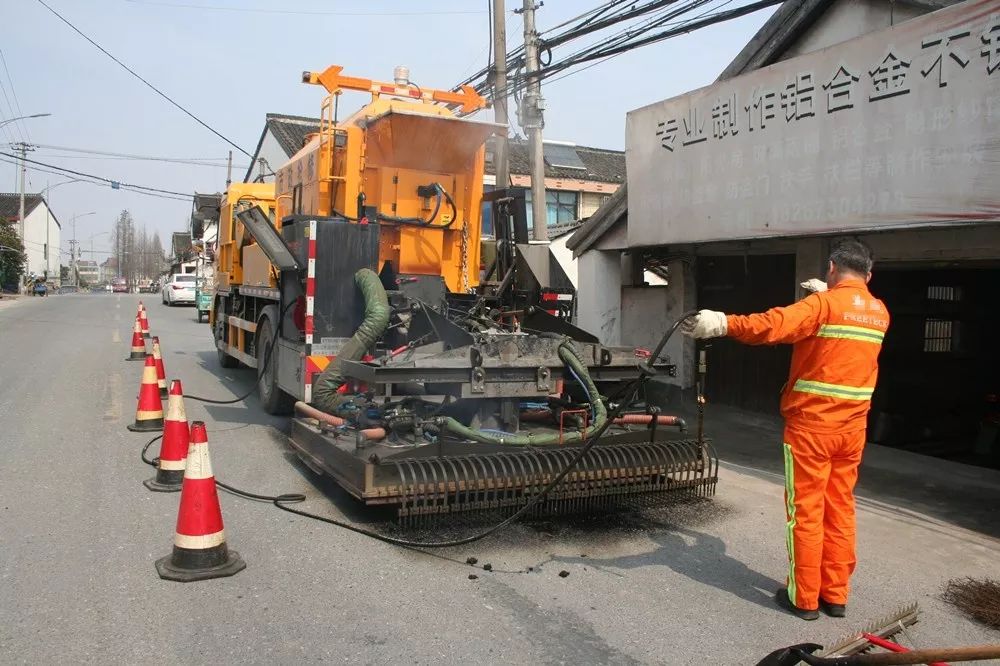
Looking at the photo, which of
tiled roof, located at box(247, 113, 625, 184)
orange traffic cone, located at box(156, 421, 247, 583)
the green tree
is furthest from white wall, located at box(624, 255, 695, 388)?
the green tree

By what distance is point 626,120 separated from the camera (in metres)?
9.05

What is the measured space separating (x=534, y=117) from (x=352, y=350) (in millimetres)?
8435

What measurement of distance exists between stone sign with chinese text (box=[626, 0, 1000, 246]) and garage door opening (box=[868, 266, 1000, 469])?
84.7 inches

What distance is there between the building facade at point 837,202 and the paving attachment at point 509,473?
8.49ft

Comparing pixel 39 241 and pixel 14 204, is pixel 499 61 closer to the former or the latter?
pixel 14 204

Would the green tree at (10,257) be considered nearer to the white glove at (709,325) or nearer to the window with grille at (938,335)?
the window with grille at (938,335)

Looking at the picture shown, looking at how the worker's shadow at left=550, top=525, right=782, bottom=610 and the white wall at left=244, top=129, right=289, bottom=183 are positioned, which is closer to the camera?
the worker's shadow at left=550, top=525, right=782, bottom=610

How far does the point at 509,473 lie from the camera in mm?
5000

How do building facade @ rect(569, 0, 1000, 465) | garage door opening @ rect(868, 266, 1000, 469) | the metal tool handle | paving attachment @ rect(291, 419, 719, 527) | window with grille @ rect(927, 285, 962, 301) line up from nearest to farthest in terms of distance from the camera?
1. the metal tool handle
2. paving attachment @ rect(291, 419, 719, 527)
3. building facade @ rect(569, 0, 1000, 465)
4. garage door opening @ rect(868, 266, 1000, 469)
5. window with grille @ rect(927, 285, 962, 301)

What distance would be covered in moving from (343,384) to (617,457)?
8.18 ft

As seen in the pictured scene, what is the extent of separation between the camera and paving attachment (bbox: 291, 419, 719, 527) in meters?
4.77

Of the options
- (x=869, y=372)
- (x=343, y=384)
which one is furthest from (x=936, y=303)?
(x=343, y=384)

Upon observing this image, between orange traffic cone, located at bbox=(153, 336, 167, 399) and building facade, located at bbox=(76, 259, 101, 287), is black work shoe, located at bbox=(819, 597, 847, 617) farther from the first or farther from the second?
building facade, located at bbox=(76, 259, 101, 287)

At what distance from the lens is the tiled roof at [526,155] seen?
2878 cm
